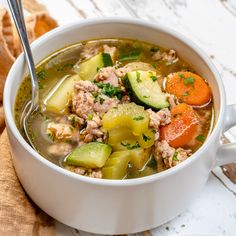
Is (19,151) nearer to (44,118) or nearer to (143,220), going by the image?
(44,118)

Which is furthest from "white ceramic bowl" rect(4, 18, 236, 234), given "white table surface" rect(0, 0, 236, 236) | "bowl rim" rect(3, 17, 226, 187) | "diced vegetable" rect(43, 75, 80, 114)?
"white table surface" rect(0, 0, 236, 236)

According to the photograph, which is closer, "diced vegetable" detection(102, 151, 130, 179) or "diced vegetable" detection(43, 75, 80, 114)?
"diced vegetable" detection(102, 151, 130, 179)

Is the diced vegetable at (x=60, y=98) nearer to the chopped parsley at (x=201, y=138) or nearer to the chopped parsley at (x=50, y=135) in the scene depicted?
the chopped parsley at (x=50, y=135)

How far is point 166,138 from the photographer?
1926 millimetres

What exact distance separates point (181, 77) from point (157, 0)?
867 millimetres

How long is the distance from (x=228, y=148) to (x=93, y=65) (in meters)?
0.56

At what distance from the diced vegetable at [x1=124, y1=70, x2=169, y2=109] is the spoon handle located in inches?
12.4

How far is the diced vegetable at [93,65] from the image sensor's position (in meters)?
2.12

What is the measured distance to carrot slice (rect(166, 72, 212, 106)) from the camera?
6.79 feet

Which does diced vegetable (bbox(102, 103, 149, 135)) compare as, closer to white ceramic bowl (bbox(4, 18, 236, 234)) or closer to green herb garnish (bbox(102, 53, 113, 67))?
white ceramic bowl (bbox(4, 18, 236, 234))

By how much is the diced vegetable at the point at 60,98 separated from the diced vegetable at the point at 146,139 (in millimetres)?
318

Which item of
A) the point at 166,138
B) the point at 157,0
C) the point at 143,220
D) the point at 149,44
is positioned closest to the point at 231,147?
the point at 166,138

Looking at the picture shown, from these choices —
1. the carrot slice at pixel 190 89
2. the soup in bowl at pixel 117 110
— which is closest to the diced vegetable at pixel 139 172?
the soup in bowl at pixel 117 110

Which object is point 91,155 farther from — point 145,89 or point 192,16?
point 192,16
